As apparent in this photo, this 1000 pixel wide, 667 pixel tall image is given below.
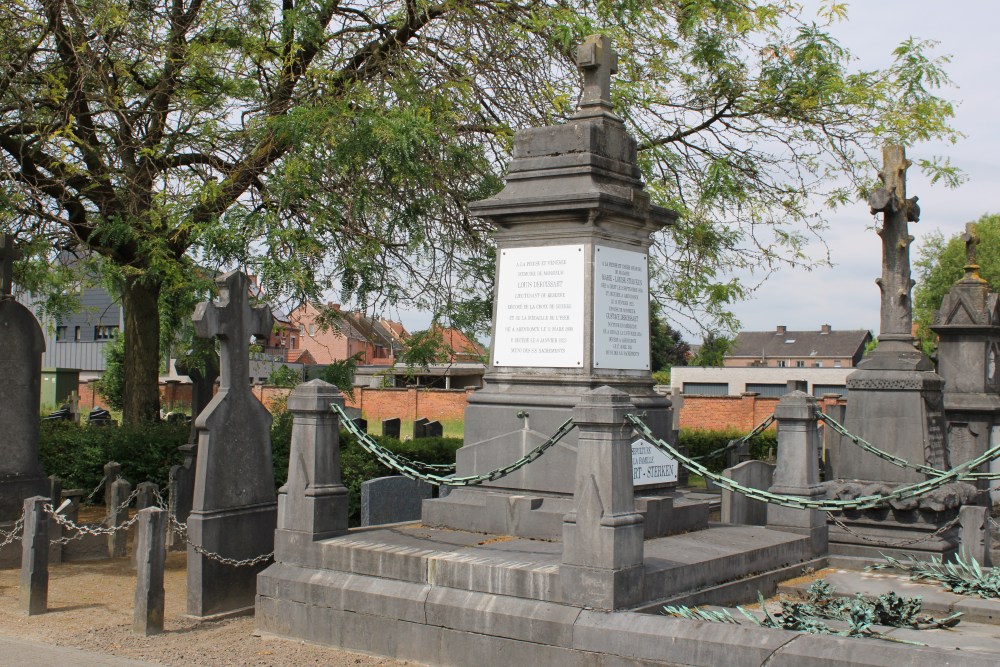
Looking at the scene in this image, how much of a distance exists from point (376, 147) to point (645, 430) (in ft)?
21.4

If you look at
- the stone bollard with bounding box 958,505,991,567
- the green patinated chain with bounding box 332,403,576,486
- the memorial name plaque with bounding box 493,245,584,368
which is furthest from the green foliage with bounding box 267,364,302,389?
the stone bollard with bounding box 958,505,991,567

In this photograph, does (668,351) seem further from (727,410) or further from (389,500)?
(389,500)

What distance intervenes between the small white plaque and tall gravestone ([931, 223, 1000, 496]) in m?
10.4

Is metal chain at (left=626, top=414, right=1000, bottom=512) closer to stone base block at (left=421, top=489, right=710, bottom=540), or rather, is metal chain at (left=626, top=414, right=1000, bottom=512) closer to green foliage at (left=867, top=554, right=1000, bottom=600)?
stone base block at (left=421, top=489, right=710, bottom=540)

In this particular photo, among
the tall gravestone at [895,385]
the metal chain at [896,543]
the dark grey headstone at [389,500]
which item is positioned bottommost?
the metal chain at [896,543]

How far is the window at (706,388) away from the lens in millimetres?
59175

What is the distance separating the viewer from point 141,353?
1622cm

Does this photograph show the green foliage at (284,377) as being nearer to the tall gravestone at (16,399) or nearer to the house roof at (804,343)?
the tall gravestone at (16,399)

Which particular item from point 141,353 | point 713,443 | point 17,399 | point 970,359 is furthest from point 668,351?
point 17,399

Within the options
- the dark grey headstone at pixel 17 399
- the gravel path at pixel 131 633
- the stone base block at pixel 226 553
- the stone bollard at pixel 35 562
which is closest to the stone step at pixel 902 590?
the gravel path at pixel 131 633

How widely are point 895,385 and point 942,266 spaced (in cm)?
4991

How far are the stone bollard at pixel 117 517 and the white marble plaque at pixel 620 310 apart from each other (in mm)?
6156

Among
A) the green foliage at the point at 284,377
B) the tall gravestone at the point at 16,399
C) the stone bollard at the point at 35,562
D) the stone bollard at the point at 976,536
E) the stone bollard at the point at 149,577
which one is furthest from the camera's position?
the green foliage at the point at 284,377

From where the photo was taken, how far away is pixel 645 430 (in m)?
6.67
